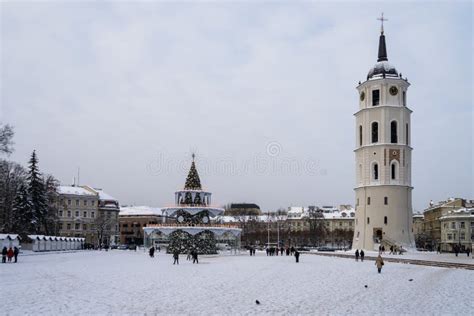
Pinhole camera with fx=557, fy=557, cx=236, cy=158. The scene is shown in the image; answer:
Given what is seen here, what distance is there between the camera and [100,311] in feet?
52.0

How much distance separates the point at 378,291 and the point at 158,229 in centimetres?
3385

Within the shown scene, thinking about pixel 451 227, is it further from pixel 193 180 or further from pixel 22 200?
pixel 22 200

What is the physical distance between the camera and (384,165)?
212 ft

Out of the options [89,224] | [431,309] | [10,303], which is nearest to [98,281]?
[10,303]

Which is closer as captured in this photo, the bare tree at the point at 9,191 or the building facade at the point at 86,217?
the bare tree at the point at 9,191

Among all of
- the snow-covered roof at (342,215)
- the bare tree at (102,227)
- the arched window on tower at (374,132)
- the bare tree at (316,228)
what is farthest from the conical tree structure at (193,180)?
the snow-covered roof at (342,215)

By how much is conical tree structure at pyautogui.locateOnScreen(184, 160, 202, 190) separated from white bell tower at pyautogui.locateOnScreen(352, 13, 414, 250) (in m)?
22.4

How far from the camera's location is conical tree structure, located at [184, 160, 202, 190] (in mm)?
53781

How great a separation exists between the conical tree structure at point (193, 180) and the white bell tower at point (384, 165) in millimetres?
22430

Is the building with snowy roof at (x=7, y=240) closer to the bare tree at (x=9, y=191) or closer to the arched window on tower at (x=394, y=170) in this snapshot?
the bare tree at (x=9, y=191)

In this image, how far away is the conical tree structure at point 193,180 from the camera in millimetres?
53781

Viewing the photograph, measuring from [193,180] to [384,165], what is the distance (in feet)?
78.3

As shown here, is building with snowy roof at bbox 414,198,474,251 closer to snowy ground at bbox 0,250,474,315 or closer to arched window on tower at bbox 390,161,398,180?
arched window on tower at bbox 390,161,398,180

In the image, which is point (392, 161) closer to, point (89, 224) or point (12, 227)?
point (12, 227)
